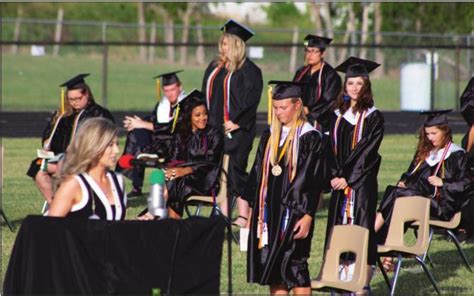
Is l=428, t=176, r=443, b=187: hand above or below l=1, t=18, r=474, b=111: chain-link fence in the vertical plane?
below

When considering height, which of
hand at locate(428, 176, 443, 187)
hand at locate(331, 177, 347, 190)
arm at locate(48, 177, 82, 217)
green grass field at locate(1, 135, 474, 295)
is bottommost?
green grass field at locate(1, 135, 474, 295)

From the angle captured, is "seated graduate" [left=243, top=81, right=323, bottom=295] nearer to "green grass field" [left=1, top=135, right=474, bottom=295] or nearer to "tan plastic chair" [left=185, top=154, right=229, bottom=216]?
"green grass field" [left=1, top=135, right=474, bottom=295]

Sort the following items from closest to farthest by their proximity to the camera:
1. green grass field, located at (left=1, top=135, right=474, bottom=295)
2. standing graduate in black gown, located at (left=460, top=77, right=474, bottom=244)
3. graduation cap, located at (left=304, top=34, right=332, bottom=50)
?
green grass field, located at (left=1, top=135, right=474, bottom=295), standing graduate in black gown, located at (left=460, top=77, right=474, bottom=244), graduation cap, located at (left=304, top=34, right=332, bottom=50)

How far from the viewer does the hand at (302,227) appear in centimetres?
797

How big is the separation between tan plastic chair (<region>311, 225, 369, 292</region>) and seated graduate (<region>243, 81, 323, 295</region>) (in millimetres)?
182

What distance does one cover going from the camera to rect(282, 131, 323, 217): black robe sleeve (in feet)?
26.1

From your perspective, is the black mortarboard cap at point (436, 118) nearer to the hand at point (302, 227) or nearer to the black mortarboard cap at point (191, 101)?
the black mortarboard cap at point (191, 101)

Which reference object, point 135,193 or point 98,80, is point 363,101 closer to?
point 135,193

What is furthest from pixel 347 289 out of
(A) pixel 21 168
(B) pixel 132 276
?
(A) pixel 21 168

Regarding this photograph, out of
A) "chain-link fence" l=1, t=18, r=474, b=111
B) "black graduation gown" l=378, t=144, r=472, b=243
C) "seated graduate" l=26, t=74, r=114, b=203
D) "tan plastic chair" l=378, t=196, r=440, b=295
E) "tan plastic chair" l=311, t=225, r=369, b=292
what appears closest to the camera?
"tan plastic chair" l=311, t=225, r=369, b=292

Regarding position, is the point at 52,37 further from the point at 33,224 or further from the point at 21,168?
the point at 33,224

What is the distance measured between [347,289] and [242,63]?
5170 mm

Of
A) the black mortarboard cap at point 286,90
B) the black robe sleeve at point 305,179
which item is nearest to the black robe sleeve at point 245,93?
the black mortarboard cap at point 286,90

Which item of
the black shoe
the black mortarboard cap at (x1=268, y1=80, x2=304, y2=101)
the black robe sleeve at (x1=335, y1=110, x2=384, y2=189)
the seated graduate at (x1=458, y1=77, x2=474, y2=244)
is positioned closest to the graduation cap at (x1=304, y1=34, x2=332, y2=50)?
the seated graduate at (x1=458, y1=77, x2=474, y2=244)
